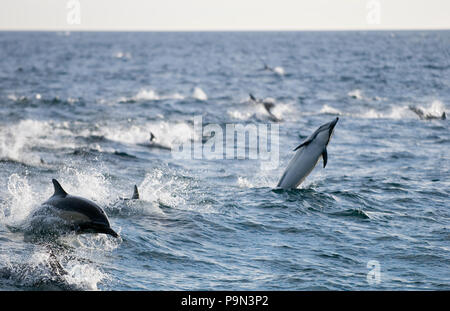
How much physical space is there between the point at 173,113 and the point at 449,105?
14049mm

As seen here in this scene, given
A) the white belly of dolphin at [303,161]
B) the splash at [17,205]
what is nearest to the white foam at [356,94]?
the white belly of dolphin at [303,161]

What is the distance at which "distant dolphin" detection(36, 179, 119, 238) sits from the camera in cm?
930

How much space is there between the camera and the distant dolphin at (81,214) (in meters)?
9.30

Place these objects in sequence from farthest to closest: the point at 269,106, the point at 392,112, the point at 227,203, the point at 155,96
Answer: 1. the point at 155,96
2. the point at 269,106
3. the point at 392,112
4. the point at 227,203

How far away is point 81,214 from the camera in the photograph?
9398mm

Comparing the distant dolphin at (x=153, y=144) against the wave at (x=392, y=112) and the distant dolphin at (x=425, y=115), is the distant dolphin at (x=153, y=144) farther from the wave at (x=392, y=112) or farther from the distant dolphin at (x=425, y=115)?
the distant dolphin at (x=425, y=115)

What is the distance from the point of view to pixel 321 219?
12.4 meters

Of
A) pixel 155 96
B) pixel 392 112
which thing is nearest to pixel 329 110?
pixel 392 112

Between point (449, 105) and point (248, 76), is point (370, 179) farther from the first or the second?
point (248, 76)

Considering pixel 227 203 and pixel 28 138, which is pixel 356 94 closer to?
pixel 28 138

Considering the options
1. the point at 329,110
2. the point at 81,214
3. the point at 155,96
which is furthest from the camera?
the point at 155,96

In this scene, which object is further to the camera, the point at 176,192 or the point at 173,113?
the point at 173,113

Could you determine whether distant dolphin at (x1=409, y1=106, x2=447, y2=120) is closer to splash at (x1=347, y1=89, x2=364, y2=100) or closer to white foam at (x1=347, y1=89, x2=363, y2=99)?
splash at (x1=347, y1=89, x2=364, y2=100)
